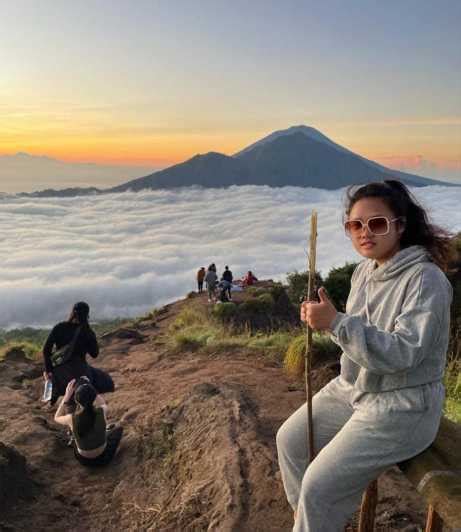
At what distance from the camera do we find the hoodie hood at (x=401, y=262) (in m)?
2.30

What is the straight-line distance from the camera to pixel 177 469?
17.4 ft

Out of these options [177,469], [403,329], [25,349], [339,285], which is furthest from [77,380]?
[25,349]

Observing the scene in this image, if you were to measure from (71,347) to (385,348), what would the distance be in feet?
16.6

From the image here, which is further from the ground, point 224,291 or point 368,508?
point 368,508

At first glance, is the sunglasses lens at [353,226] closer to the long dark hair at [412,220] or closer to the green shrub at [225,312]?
the long dark hair at [412,220]

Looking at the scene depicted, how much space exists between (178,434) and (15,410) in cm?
367

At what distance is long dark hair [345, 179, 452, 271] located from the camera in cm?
242

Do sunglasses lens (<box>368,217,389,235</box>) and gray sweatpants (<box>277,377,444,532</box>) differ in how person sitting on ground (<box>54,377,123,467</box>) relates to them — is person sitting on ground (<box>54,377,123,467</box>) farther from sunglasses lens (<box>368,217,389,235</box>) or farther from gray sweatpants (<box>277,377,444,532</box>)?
sunglasses lens (<box>368,217,389,235</box>)

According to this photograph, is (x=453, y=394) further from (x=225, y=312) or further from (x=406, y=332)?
(x=225, y=312)

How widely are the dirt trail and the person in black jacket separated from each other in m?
0.85

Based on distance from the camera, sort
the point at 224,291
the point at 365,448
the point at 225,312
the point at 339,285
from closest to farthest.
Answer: the point at 365,448 → the point at 339,285 → the point at 225,312 → the point at 224,291

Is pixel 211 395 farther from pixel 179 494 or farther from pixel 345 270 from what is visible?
pixel 345 270

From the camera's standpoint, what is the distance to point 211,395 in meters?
6.60

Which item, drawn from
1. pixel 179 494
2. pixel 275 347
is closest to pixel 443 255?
pixel 179 494
